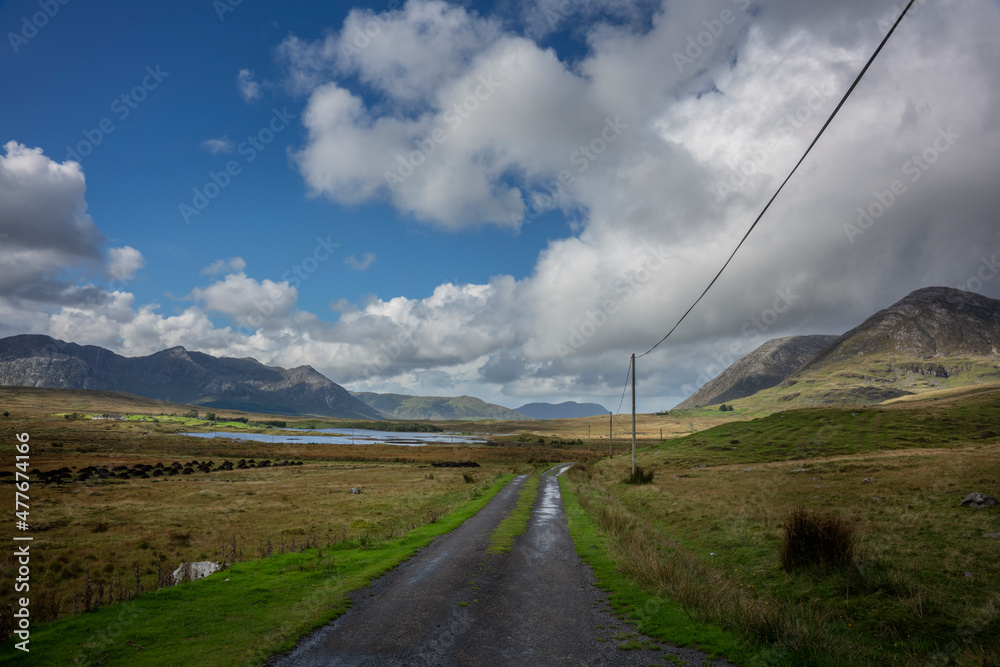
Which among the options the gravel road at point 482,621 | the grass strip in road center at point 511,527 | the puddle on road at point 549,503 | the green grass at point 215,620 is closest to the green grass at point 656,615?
the gravel road at point 482,621

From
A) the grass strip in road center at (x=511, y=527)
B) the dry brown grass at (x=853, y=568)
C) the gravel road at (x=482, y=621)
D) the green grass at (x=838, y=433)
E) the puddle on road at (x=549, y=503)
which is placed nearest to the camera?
the gravel road at (x=482, y=621)

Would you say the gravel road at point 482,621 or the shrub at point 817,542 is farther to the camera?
the shrub at point 817,542

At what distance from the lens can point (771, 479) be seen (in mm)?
42500

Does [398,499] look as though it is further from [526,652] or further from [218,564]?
[526,652]

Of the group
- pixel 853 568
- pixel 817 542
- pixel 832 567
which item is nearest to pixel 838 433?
pixel 817 542

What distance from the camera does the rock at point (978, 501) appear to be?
20.3 m

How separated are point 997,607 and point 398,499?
152ft

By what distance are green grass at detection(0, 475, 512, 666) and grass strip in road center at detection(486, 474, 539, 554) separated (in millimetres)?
4903

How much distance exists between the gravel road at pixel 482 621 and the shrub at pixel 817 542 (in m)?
7.13

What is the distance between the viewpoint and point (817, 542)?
16.2 metres

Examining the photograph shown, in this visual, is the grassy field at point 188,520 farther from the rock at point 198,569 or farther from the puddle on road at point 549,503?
the puddle on road at point 549,503

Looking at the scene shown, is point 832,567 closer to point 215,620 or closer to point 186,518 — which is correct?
point 215,620

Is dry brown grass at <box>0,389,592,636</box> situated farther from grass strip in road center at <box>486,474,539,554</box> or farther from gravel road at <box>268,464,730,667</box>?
gravel road at <box>268,464,730,667</box>

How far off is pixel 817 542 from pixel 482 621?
11943 millimetres
